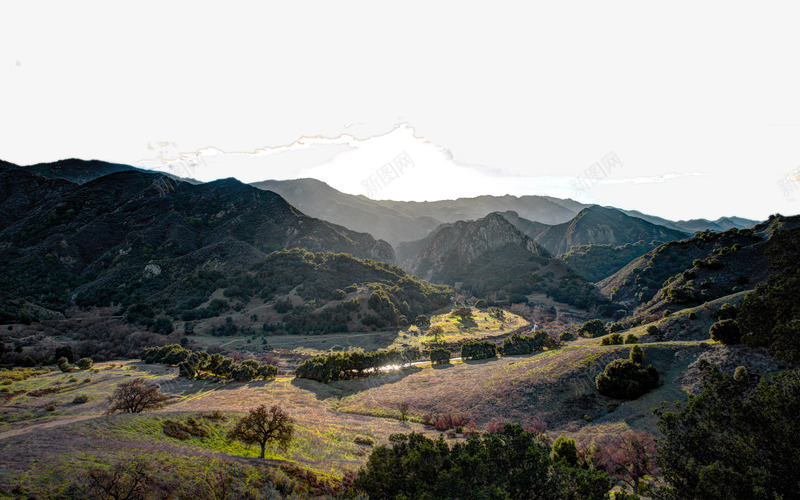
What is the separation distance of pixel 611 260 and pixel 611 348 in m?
163

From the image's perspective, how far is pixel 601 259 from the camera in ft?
562

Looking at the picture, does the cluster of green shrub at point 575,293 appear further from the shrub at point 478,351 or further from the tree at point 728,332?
the tree at point 728,332

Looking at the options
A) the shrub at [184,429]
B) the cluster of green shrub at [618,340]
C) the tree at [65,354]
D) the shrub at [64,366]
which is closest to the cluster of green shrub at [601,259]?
the cluster of green shrub at [618,340]

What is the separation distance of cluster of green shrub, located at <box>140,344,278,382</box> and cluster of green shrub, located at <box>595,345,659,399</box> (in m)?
42.8

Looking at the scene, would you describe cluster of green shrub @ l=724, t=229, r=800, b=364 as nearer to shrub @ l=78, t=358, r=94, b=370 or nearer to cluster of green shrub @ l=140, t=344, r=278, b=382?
cluster of green shrub @ l=140, t=344, r=278, b=382

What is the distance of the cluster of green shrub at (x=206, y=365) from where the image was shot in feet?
142

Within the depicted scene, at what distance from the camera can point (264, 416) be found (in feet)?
63.2

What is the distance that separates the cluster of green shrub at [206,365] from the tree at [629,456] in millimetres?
42204

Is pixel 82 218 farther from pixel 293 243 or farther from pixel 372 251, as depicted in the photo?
pixel 372 251

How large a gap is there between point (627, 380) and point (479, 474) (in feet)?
72.7

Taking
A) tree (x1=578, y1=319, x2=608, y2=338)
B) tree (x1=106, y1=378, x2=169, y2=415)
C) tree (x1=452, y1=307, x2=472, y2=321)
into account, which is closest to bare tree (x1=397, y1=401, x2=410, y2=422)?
tree (x1=106, y1=378, x2=169, y2=415)

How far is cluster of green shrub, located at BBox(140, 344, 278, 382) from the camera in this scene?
1700 inches

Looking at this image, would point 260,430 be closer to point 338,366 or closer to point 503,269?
point 338,366

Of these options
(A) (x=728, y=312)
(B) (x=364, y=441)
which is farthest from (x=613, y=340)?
(B) (x=364, y=441)
